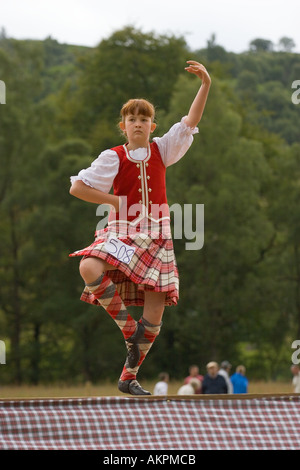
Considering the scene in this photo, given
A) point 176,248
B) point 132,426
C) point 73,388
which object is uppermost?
point 176,248

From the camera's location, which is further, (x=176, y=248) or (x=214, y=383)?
(x=176, y=248)

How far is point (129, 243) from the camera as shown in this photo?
4863 mm

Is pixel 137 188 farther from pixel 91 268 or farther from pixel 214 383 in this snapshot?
pixel 214 383

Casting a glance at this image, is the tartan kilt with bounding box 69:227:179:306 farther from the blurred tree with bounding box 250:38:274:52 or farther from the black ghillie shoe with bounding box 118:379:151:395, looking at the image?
the blurred tree with bounding box 250:38:274:52

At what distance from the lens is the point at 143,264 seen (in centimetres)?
487

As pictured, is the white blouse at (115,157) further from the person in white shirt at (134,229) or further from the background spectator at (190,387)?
the background spectator at (190,387)

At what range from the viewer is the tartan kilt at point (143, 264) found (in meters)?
→ 4.79

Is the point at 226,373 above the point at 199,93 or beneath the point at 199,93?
beneath

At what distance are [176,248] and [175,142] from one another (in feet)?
78.8

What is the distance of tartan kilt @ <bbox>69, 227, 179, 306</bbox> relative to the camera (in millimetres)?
4785

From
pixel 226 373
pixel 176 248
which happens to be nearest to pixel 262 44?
pixel 176 248

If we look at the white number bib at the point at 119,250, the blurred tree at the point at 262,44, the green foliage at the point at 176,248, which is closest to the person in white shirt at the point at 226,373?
the white number bib at the point at 119,250

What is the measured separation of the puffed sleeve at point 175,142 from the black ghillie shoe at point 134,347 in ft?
3.53
